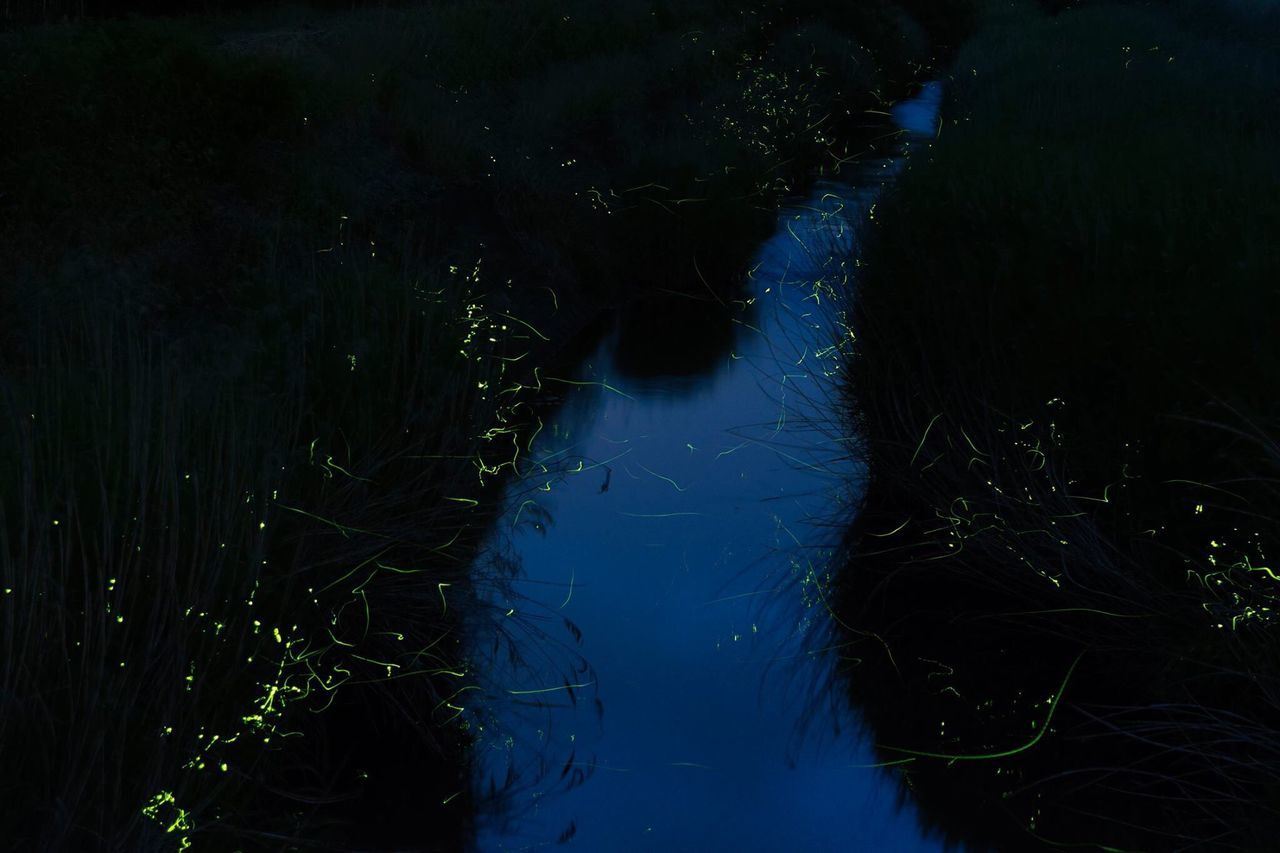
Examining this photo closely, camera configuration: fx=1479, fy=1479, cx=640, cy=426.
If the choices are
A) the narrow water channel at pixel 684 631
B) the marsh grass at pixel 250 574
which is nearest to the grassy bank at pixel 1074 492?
the narrow water channel at pixel 684 631

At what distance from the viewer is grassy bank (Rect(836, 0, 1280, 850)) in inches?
214

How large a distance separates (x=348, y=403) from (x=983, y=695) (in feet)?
10.0

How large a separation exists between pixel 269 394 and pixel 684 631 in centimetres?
237

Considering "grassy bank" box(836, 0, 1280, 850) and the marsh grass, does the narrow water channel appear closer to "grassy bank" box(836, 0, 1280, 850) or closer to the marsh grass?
"grassy bank" box(836, 0, 1280, 850)

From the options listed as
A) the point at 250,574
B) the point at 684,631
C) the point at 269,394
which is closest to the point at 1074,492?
the point at 684,631

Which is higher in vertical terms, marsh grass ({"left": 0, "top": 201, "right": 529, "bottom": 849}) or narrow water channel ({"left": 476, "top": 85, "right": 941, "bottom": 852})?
marsh grass ({"left": 0, "top": 201, "right": 529, "bottom": 849})

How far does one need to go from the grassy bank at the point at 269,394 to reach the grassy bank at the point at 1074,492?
205 centimetres

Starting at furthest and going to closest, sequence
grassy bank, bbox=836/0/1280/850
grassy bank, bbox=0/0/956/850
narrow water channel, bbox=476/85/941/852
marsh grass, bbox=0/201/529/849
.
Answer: narrow water channel, bbox=476/85/941/852 → grassy bank, bbox=836/0/1280/850 → grassy bank, bbox=0/0/956/850 → marsh grass, bbox=0/201/529/849

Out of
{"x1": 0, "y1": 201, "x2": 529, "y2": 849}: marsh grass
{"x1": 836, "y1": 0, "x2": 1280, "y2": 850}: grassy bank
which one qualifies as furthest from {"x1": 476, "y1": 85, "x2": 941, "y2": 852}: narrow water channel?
{"x1": 0, "y1": 201, "x2": 529, "y2": 849}: marsh grass

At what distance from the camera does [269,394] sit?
5.98 meters

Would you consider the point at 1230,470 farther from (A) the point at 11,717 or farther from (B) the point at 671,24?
(B) the point at 671,24

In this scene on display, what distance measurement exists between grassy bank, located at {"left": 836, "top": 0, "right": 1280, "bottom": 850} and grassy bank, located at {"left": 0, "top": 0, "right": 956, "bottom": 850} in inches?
80.6

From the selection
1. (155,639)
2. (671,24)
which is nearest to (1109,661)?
(155,639)

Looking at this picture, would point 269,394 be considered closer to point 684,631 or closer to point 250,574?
point 250,574
